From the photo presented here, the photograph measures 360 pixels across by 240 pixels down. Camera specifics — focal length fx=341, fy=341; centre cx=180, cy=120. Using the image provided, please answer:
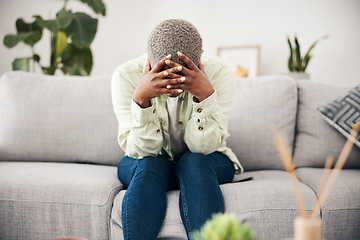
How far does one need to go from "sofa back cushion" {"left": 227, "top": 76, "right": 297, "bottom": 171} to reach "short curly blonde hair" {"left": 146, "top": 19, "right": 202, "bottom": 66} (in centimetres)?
63

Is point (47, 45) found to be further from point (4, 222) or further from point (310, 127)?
point (310, 127)

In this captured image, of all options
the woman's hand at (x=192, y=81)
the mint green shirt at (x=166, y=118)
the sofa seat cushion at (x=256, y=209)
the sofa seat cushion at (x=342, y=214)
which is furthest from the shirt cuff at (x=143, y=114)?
the sofa seat cushion at (x=342, y=214)

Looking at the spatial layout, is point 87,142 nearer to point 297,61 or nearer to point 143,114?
point 143,114

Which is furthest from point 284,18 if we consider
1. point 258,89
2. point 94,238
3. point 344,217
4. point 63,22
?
point 94,238

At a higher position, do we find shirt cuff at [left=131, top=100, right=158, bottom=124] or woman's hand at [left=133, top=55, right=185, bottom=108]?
woman's hand at [left=133, top=55, right=185, bottom=108]

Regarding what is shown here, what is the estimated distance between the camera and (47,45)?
275cm

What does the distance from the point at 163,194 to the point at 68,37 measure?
5.84ft

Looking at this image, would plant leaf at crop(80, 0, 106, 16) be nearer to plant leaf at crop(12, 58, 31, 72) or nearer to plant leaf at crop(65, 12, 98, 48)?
plant leaf at crop(65, 12, 98, 48)

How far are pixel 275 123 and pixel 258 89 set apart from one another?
19 centimetres

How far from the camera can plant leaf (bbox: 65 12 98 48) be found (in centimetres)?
239

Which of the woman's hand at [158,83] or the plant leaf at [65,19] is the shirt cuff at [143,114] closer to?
the woman's hand at [158,83]

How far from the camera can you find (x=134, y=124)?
1161 mm

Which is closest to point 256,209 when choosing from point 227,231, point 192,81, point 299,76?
point 192,81

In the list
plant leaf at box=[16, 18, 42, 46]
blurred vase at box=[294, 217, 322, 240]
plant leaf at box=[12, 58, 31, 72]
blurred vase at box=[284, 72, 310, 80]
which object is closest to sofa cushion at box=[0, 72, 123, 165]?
plant leaf at box=[12, 58, 31, 72]
